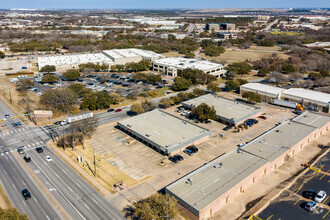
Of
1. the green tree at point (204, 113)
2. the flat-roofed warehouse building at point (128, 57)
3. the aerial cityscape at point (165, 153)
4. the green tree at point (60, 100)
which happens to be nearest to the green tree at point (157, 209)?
the aerial cityscape at point (165, 153)

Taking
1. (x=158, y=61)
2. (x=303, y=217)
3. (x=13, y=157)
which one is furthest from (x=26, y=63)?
(x=303, y=217)

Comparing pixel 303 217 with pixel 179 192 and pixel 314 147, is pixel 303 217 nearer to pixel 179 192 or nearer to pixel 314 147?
pixel 179 192

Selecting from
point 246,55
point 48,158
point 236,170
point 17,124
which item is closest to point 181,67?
point 246,55

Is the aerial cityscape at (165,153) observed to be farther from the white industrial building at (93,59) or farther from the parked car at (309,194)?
the white industrial building at (93,59)

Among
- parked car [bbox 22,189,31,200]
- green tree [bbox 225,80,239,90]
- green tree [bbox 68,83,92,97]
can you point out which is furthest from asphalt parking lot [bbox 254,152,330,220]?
green tree [bbox 68,83,92,97]

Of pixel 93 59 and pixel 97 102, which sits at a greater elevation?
pixel 93 59

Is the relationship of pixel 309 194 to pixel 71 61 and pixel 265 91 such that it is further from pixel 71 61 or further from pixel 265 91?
pixel 71 61
